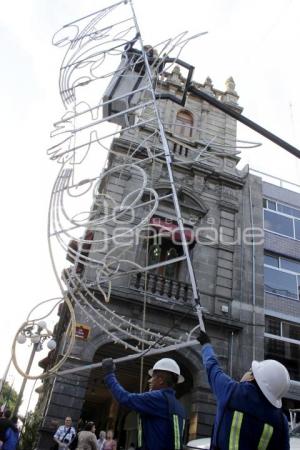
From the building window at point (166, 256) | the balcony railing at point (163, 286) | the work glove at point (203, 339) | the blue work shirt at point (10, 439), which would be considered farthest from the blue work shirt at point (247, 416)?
the building window at point (166, 256)

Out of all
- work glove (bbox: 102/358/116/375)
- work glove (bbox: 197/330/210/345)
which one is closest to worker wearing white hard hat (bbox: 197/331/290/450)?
work glove (bbox: 197/330/210/345)

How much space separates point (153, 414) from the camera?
2.97m

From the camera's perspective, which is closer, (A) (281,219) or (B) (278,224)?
(B) (278,224)

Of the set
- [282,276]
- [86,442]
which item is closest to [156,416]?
[86,442]

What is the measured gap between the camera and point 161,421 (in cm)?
296

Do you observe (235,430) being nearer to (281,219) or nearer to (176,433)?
(176,433)

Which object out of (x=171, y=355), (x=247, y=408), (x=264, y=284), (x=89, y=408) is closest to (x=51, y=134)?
(x=247, y=408)

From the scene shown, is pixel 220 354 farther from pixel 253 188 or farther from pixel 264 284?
pixel 253 188

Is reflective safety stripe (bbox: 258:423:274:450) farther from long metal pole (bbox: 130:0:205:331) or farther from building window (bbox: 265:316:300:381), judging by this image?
building window (bbox: 265:316:300:381)

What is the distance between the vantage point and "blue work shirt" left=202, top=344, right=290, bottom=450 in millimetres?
2463

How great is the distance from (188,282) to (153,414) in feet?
35.7

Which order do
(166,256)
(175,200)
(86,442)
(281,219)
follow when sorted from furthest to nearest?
(281,219)
(166,256)
(86,442)
(175,200)

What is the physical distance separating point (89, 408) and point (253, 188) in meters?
16.0

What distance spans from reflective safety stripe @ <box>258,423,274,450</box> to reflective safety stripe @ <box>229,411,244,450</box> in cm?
17
